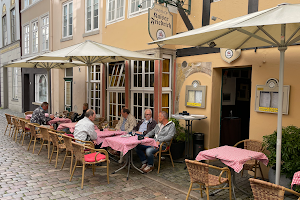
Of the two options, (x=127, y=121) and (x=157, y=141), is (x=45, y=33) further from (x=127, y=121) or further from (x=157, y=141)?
(x=157, y=141)

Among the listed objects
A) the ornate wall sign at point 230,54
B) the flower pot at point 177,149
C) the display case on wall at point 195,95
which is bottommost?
the flower pot at point 177,149

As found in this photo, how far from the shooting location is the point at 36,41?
16891mm

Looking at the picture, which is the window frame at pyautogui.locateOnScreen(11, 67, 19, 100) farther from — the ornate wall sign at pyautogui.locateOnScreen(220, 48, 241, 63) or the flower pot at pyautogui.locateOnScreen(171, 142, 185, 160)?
the ornate wall sign at pyautogui.locateOnScreen(220, 48, 241, 63)

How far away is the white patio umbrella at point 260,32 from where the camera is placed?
313 cm

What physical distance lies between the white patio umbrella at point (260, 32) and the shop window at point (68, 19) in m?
10.0

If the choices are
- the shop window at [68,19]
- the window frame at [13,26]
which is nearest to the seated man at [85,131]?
the shop window at [68,19]

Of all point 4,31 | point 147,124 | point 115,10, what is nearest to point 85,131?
point 147,124

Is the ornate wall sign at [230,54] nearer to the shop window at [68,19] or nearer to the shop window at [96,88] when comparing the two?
the shop window at [96,88]

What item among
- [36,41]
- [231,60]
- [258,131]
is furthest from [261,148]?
[36,41]

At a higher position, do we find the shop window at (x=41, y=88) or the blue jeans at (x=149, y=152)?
the shop window at (x=41, y=88)

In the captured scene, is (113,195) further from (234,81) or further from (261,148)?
(234,81)

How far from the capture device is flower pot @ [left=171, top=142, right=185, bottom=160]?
23.1 feet

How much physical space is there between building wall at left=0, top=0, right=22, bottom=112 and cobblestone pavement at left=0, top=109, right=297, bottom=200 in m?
14.6

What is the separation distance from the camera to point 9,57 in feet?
69.3
